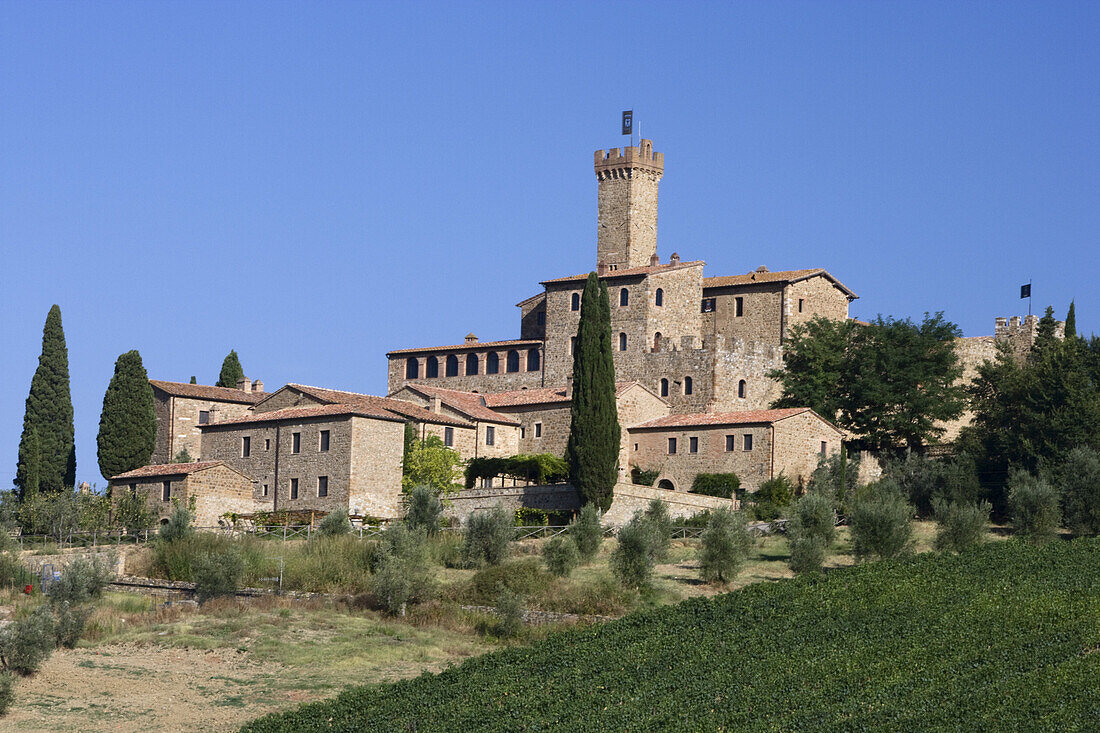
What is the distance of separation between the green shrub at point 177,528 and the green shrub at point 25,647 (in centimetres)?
1488

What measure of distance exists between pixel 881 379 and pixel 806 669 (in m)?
34.8

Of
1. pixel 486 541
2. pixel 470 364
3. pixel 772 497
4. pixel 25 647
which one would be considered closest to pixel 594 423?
pixel 772 497

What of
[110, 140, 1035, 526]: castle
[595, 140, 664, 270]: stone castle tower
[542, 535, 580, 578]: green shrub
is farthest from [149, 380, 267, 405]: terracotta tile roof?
[542, 535, 580, 578]: green shrub

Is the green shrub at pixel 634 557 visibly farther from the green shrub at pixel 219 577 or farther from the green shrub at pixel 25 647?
the green shrub at pixel 25 647

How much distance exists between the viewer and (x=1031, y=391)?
5625 centimetres

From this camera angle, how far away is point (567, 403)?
63.3 meters

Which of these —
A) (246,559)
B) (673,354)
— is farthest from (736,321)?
(246,559)

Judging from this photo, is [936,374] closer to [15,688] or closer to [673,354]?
[673,354]

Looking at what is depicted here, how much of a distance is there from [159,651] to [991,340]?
4806 centimetres

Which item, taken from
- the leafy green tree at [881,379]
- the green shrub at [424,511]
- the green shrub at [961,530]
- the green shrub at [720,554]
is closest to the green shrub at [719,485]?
the leafy green tree at [881,379]

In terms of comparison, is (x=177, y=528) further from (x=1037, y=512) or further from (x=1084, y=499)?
(x=1084, y=499)

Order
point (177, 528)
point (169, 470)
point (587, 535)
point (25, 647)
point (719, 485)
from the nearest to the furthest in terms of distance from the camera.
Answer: point (25, 647) → point (587, 535) → point (177, 528) → point (719, 485) → point (169, 470)

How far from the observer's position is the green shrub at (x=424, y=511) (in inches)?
2002

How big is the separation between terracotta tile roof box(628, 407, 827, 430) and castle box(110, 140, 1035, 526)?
0.32ft
